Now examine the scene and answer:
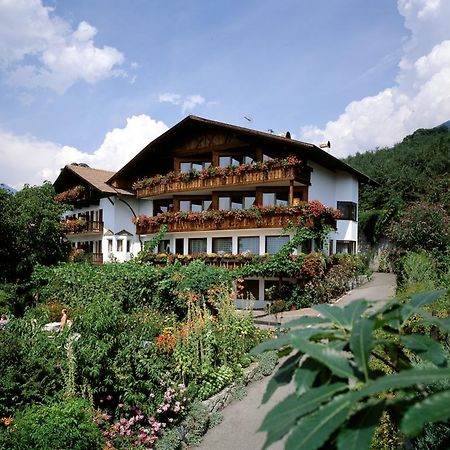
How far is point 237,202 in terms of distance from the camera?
25062 mm

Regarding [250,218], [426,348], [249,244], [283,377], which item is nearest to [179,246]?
[249,244]

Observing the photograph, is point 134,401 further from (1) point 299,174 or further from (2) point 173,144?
(2) point 173,144

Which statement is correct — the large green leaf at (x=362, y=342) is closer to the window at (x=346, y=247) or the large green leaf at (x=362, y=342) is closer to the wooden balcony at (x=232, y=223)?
the wooden balcony at (x=232, y=223)

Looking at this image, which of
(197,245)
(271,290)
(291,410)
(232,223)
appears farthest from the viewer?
(197,245)

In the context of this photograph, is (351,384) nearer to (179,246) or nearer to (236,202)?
(236,202)

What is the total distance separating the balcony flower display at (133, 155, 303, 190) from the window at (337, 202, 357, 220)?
5.50m

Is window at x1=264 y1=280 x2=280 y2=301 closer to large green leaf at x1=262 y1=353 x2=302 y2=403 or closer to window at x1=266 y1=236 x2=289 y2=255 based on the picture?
window at x1=266 y1=236 x2=289 y2=255

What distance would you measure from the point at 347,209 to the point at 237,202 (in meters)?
7.10

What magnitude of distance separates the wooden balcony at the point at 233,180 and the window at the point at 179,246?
10.1 ft

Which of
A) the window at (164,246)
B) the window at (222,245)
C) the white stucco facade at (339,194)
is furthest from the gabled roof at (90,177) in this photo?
the white stucco facade at (339,194)

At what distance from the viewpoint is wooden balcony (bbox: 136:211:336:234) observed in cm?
2130

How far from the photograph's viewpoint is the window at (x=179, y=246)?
87.2 feet

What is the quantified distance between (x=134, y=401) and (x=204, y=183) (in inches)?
726

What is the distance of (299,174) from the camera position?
21922 millimetres
